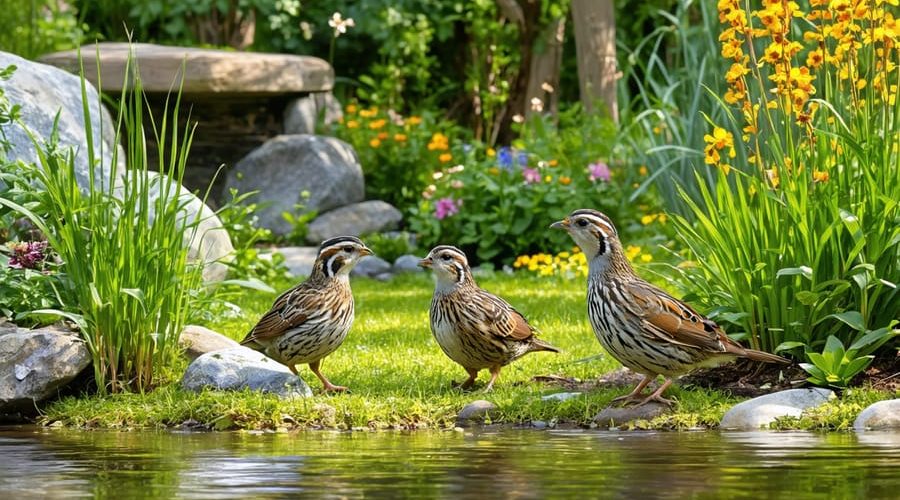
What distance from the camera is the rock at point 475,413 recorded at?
736 cm

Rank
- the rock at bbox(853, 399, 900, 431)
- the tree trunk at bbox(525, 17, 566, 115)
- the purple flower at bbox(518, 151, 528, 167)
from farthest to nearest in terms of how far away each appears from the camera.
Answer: the tree trunk at bbox(525, 17, 566, 115)
the purple flower at bbox(518, 151, 528, 167)
the rock at bbox(853, 399, 900, 431)

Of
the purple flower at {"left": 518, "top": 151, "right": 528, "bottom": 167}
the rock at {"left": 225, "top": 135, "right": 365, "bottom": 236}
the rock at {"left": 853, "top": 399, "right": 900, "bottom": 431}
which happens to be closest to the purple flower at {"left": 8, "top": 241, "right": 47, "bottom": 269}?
the rock at {"left": 853, "top": 399, "right": 900, "bottom": 431}

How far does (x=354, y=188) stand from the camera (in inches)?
674

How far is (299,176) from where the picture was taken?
17.1 metres

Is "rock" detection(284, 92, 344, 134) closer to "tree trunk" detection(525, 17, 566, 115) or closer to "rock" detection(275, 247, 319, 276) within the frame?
"rock" detection(275, 247, 319, 276)

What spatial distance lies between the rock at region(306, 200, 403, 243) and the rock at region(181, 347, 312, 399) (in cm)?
838

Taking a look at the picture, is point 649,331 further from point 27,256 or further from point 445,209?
point 445,209

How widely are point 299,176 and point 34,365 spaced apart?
950 centimetres

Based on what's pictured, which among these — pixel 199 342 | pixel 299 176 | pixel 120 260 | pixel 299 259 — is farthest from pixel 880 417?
pixel 299 176

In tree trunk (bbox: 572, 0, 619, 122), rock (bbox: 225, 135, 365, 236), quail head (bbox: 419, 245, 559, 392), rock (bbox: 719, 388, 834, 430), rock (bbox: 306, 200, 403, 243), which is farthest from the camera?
tree trunk (bbox: 572, 0, 619, 122)

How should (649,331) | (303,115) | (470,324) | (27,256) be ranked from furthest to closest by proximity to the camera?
1. (303,115)
2. (27,256)
3. (470,324)
4. (649,331)

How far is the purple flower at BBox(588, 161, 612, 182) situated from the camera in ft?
50.1

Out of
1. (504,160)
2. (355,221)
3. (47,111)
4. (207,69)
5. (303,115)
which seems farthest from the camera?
(303,115)

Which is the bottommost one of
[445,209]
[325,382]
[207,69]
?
[325,382]
